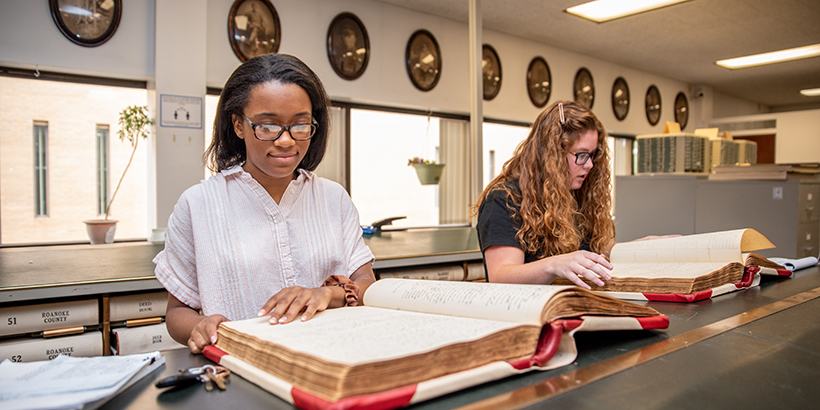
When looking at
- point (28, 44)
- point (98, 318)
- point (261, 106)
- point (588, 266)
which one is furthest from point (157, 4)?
point (588, 266)

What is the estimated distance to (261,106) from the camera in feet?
3.24

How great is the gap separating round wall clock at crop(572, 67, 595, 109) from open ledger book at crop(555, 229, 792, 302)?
223 inches

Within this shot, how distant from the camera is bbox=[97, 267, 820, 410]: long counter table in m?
0.51

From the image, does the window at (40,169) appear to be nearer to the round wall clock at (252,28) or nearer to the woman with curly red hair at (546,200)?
the round wall clock at (252,28)

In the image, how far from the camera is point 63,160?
3.66 meters

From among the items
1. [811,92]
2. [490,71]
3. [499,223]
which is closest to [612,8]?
[490,71]

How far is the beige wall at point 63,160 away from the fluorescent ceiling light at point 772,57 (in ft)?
24.5

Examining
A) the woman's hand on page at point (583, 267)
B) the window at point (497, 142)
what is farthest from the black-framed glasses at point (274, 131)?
the window at point (497, 142)

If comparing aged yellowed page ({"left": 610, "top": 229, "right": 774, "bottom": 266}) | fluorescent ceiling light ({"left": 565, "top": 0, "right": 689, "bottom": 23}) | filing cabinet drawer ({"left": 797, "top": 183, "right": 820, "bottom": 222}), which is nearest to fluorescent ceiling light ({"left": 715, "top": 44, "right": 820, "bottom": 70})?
fluorescent ceiling light ({"left": 565, "top": 0, "right": 689, "bottom": 23})

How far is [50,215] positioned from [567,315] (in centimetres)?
415

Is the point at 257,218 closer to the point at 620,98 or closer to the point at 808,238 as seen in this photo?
the point at 808,238

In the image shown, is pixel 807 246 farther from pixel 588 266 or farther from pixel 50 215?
pixel 50 215

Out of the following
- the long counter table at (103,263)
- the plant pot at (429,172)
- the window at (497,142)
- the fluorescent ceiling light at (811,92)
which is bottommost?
the long counter table at (103,263)

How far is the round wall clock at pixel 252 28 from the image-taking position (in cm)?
402
